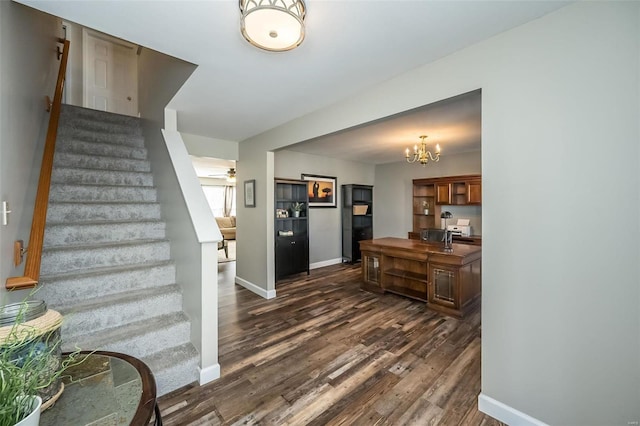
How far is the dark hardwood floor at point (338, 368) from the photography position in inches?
69.9

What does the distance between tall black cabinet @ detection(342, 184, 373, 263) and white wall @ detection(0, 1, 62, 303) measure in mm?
5002

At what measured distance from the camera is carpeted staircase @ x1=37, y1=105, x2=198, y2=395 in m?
1.95

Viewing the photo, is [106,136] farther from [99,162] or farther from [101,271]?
[101,271]

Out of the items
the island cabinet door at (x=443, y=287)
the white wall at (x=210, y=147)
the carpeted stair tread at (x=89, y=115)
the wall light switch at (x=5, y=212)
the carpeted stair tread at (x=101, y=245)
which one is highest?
the carpeted stair tread at (x=89, y=115)

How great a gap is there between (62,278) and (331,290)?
324cm

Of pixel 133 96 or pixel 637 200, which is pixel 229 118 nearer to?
pixel 133 96

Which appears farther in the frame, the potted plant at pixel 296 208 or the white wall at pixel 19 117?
the potted plant at pixel 296 208

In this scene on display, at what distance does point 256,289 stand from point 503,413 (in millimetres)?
3351

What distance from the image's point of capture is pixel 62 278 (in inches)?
80.3

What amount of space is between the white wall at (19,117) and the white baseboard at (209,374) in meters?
1.23

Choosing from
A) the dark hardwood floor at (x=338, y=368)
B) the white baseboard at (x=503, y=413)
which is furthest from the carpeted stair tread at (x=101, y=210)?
the white baseboard at (x=503, y=413)

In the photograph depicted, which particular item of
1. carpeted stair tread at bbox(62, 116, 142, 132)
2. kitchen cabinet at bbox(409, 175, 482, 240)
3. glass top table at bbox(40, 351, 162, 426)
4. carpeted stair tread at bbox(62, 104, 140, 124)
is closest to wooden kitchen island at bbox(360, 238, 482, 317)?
kitchen cabinet at bbox(409, 175, 482, 240)

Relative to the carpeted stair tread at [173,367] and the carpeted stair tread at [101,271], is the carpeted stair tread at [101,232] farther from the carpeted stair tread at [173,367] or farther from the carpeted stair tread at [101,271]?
the carpeted stair tread at [173,367]

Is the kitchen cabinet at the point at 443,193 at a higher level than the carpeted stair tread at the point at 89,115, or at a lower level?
lower
